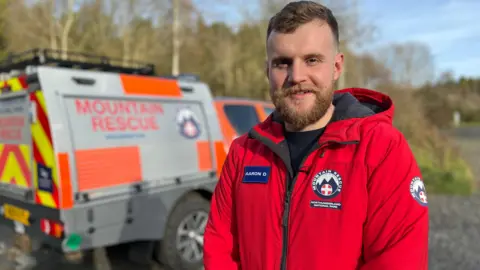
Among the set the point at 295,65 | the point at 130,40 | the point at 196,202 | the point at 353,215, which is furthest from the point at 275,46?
the point at 130,40

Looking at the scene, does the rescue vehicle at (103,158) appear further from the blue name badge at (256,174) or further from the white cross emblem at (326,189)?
the white cross emblem at (326,189)

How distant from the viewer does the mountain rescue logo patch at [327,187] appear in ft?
4.64

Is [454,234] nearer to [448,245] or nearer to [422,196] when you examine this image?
[448,245]

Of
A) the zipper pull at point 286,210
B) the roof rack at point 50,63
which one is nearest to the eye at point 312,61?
the zipper pull at point 286,210

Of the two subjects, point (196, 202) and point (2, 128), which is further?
point (196, 202)

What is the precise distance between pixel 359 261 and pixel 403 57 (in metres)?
40.2

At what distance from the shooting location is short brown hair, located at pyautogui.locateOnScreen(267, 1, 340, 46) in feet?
4.91

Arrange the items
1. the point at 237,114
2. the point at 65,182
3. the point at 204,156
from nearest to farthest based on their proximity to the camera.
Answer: the point at 65,182, the point at 204,156, the point at 237,114

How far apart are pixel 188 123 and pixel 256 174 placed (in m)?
2.70

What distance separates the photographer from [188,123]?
168 inches

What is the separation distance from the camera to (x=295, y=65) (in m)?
1.51

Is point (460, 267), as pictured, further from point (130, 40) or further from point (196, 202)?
point (130, 40)

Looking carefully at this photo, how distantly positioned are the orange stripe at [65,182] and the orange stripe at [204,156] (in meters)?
1.51

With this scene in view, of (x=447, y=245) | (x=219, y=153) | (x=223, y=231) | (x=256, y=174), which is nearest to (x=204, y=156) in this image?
(x=219, y=153)
